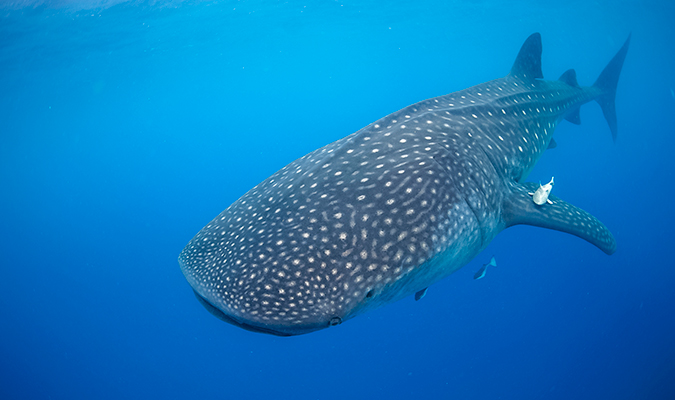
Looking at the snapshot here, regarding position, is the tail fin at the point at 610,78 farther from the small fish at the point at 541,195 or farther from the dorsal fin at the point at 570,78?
the small fish at the point at 541,195

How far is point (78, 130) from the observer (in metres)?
53.3

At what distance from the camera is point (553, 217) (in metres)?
3.49

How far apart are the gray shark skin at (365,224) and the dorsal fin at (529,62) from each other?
295 centimetres

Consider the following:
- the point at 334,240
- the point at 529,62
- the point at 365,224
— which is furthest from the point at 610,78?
the point at 334,240

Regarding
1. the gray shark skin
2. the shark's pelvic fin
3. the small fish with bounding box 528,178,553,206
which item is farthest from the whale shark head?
the small fish with bounding box 528,178,553,206

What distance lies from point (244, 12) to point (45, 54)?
1359 cm

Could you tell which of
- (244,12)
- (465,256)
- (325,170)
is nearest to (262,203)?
(325,170)

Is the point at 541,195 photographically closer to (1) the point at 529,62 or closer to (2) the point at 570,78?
(1) the point at 529,62

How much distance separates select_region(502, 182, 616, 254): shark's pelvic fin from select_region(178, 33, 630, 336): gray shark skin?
0.05 feet

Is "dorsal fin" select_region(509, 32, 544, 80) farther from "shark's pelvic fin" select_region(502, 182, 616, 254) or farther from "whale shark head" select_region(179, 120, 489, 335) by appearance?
"whale shark head" select_region(179, 120, 489, 335)

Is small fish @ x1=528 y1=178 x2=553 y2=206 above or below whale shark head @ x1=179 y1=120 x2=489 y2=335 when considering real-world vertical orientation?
below

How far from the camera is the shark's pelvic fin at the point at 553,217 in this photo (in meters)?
3.39

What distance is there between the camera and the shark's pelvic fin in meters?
3.39

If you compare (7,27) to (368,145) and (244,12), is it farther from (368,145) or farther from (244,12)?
(368,145)
